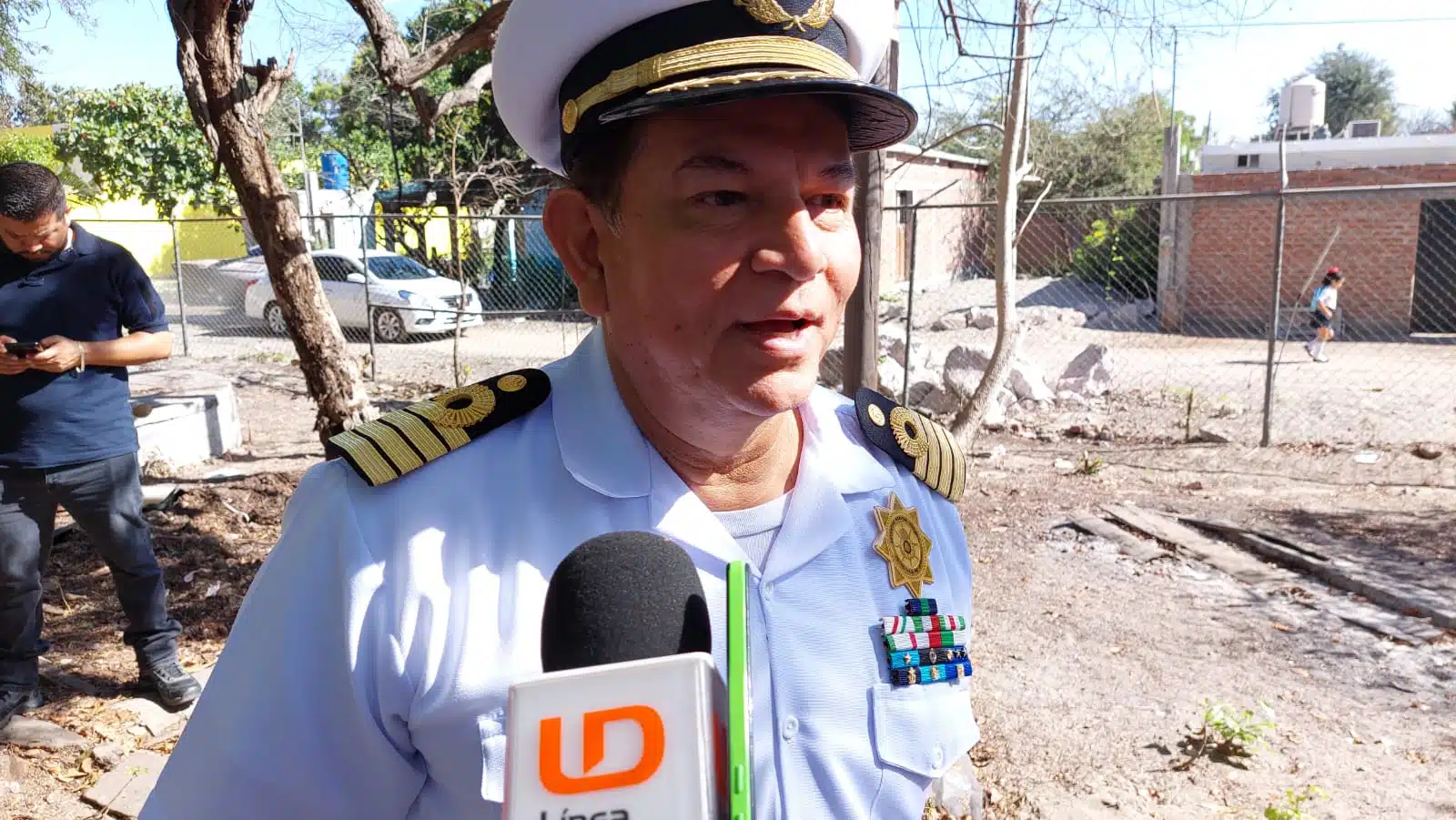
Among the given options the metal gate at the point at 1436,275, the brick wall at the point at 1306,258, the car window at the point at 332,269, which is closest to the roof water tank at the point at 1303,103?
the brick wall at the point at 1306,258

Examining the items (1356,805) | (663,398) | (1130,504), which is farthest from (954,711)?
(1130,504)

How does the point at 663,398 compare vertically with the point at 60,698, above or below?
above

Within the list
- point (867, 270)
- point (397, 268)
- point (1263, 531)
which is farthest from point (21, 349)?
point (397, 268)

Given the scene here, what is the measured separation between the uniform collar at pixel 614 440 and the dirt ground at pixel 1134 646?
241 centimetres

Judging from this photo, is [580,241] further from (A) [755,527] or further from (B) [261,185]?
(B) [261,185]

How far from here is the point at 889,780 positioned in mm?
1469

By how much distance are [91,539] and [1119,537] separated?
5.58 metres

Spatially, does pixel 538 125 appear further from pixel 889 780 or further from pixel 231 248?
pixel 231 248

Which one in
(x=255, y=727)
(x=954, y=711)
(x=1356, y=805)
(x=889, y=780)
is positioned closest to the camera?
(x=255, y=727)

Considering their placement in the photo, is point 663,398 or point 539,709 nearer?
point 539,709

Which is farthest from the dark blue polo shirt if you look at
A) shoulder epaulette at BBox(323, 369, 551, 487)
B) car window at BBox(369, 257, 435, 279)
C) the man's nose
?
car window at BBox(369, 257, 435, 279)

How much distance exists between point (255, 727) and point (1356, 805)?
387 cm

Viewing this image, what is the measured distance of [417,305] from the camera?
50.2 feet

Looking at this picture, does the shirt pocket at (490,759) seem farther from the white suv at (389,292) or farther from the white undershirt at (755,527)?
the white suv at (389,292)
